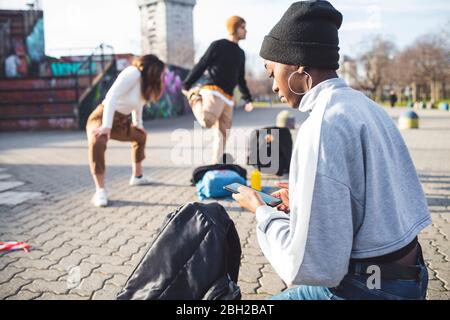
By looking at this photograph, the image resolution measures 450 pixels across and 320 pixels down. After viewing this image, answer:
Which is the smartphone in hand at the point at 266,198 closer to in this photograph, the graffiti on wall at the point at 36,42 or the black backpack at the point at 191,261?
the black backpack at the point at 191,261

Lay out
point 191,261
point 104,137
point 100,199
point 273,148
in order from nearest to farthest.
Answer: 1. point 191,261
2. point 104,137
3. point 100,199
4. point 273,148

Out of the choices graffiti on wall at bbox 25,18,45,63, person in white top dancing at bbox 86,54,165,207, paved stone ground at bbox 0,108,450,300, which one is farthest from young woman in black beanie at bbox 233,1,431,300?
graffiti on wall at bbox 25,18,45,63

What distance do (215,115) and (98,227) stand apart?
7.43 ft

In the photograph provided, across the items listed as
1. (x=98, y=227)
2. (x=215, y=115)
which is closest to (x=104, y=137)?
(x=98, y=227)

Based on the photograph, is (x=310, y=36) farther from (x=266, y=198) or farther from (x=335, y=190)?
(x=266, y=198)

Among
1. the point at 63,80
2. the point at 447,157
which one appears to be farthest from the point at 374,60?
the point at 447,157

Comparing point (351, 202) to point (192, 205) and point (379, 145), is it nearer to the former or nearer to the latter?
point (379, 145)

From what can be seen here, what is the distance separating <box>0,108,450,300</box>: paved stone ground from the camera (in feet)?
9.00

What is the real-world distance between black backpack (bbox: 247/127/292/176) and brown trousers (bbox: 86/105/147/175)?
1948 millimetres

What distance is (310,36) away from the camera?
1392 mm

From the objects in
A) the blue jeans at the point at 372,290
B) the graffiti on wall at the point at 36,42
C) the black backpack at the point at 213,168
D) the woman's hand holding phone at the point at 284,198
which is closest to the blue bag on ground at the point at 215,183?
the black backpack at the point at 213,168

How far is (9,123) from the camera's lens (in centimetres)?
1695
